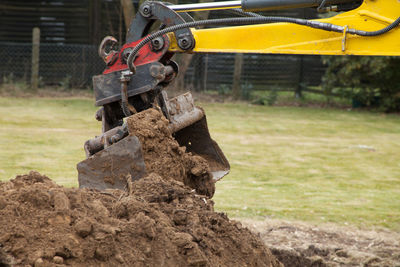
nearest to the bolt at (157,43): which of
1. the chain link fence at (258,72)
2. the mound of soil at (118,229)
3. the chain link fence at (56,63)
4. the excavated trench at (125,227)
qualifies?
the excavated trench at (125,227)

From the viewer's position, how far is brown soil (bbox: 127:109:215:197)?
388cm

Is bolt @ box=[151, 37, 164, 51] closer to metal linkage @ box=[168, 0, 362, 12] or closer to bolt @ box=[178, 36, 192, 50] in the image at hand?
bolt @ box=[178, 36, 192, 50]

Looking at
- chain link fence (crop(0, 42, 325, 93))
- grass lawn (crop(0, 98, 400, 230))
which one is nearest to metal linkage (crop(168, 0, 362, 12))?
grass lawn (crop(0, 98, 400, 230))

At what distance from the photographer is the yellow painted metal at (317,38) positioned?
376cm

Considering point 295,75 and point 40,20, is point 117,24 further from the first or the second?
point 295,75

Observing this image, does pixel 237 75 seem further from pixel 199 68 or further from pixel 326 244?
pixel 326 244

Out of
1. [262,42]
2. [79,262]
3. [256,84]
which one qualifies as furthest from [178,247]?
[256,84]

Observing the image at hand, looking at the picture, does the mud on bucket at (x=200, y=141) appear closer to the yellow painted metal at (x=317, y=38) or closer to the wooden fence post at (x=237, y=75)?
the yellow painted metal at (x=317, y=38)

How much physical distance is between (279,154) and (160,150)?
5.61m

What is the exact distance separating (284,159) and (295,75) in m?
8.32

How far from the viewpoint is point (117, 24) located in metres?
17.3

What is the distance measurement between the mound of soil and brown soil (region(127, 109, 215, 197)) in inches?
13.1

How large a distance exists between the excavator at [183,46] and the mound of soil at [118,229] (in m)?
0.47

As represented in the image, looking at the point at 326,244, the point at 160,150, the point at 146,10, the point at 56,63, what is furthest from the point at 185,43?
the point at 56,63
